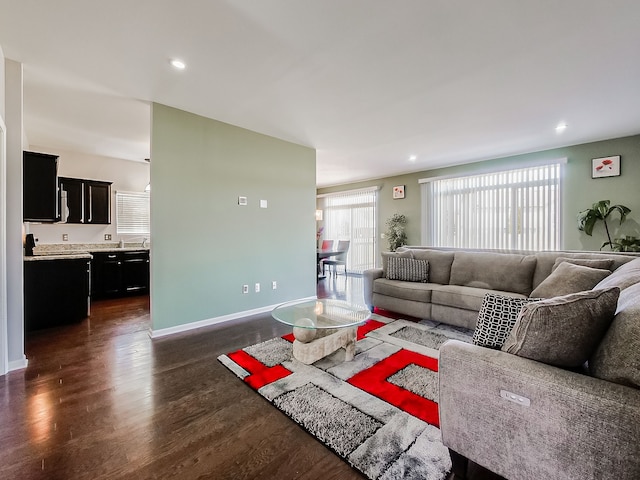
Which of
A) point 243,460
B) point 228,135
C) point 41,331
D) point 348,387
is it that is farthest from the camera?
point 228,135

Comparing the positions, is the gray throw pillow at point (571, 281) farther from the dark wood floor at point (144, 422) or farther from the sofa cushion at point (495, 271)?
the dark wood floor at point (144, 422)

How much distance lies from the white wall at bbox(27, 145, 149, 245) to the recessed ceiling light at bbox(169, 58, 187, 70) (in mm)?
4038

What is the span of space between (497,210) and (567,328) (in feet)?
16.7

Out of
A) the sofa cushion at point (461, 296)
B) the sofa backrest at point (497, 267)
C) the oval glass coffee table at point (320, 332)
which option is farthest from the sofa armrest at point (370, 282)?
the oval glass coffee table at point (320, 332)

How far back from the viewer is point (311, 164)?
4895 millimetres

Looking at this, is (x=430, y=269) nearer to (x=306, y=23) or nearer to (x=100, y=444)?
(x=306, y=23)

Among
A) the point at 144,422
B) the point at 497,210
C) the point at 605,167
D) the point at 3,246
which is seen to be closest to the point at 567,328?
the point at 144,422

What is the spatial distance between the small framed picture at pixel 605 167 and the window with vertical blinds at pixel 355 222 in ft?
13.2

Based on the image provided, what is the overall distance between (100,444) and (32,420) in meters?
0.60

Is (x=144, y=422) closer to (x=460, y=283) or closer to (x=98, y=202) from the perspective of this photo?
(x=460, y=283)

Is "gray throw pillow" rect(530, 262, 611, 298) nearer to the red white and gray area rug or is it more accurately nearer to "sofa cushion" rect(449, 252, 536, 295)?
"sofa cushion" rect(449, 252, 536, 295)

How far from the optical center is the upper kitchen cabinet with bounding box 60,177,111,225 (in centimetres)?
496

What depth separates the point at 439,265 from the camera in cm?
408

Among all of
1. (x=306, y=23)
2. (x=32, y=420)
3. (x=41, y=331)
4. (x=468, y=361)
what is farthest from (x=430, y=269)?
(x=41, y=331)
